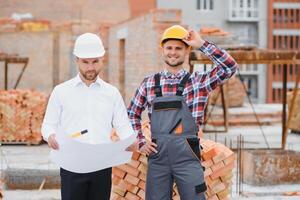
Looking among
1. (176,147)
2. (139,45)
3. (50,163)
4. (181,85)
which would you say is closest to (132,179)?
(176,147)

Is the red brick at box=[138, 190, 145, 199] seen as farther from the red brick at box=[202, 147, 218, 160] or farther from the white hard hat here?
the white hard hat

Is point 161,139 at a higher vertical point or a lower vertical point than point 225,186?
higher

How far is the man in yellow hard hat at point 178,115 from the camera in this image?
5.23m

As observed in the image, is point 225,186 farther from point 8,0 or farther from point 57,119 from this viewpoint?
point 8,0

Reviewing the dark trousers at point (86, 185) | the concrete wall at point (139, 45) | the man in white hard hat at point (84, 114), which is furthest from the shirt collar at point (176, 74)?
the concrete wall at point (139, 45)

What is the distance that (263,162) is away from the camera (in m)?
9.39

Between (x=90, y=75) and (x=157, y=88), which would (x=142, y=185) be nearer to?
(x=157, y=88)

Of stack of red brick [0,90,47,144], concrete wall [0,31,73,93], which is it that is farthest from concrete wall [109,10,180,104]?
concrete wall [0,31,73,93]

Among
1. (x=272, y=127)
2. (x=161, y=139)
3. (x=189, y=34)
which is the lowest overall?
(x=272, y=127)

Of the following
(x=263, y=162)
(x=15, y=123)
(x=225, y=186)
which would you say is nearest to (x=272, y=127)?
(x=15, y=123)

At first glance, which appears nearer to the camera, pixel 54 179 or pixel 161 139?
pixel 161 139

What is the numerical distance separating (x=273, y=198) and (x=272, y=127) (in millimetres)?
10912

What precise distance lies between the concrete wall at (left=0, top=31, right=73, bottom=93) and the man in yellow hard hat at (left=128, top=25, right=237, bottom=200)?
22.1 m

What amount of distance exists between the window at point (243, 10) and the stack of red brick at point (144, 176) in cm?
5474
